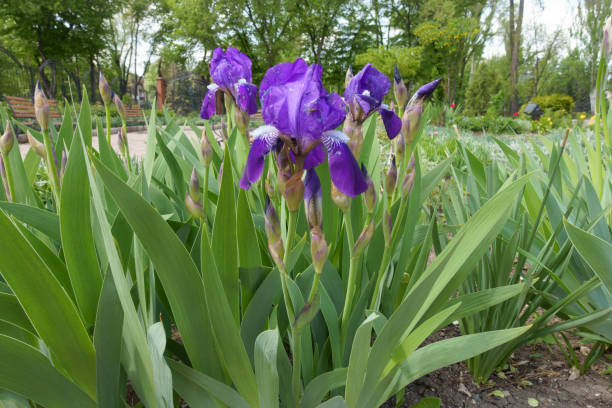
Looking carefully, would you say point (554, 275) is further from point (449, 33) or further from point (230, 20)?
point (230, 20)

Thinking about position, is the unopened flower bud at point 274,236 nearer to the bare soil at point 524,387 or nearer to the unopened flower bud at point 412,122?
the unopened flower bud at point 412,122

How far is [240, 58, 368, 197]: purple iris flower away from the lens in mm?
537

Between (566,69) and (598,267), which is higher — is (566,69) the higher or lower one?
the higher one

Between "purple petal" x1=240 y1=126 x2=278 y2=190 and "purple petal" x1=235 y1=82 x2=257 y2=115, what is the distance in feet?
1.18

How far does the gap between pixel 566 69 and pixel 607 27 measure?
42827mm

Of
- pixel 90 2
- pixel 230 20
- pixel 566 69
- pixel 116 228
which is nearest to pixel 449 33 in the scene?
pixel 230 20

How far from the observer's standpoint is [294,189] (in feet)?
1.82

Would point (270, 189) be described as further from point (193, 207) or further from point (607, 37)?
point (607, 37)

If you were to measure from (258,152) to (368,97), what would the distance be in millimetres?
217

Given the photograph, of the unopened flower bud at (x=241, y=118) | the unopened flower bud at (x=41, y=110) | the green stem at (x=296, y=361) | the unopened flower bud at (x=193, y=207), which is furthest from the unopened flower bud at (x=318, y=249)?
the unopened flower bud at (x=41, y=110)

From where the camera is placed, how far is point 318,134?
1.76 ft

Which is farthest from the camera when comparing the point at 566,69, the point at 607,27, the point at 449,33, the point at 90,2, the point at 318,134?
the point at 566,69

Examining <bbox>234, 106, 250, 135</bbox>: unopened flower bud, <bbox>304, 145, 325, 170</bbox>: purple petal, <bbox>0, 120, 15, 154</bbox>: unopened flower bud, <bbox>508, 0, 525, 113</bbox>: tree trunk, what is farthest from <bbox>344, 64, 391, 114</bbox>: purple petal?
<bbox>508, 0, 525, 113</bbox>: tree trunk

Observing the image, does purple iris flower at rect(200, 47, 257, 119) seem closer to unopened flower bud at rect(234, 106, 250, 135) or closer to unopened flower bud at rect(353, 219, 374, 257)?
unopened flower bud at rect(234, 106, 250, 135)
